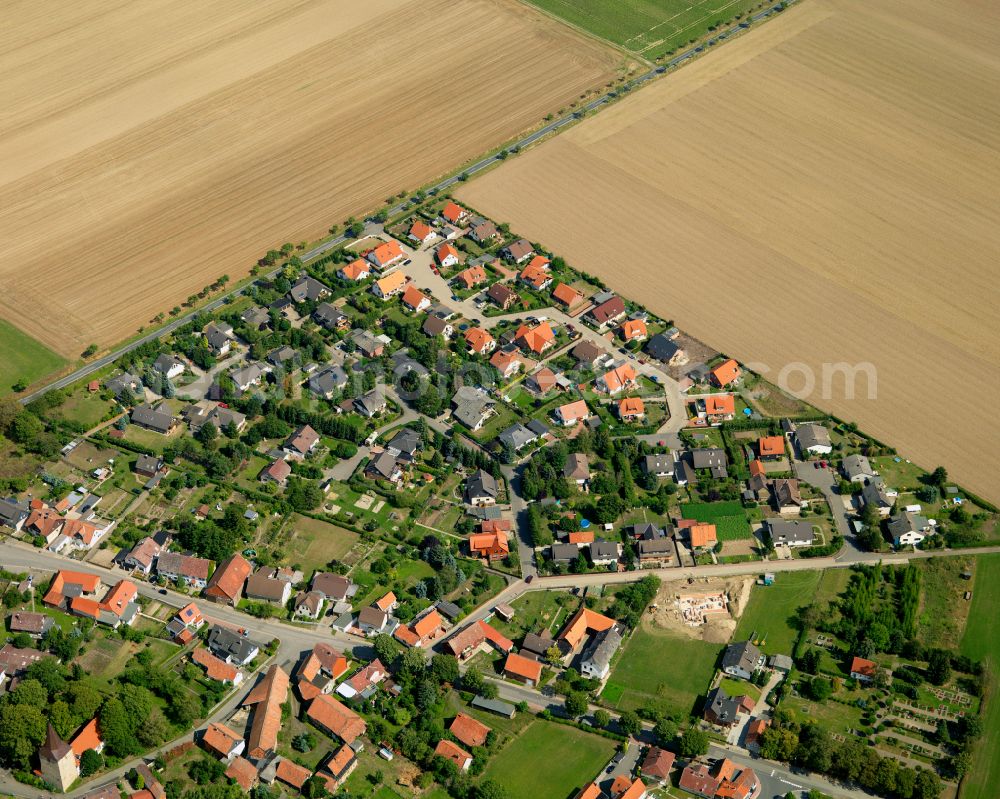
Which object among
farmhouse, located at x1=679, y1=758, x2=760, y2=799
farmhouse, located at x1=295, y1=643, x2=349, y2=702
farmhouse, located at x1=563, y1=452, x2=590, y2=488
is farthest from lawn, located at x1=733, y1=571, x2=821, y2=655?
farmhouse, located at x1=295, y1=643, x2=349, y2=702

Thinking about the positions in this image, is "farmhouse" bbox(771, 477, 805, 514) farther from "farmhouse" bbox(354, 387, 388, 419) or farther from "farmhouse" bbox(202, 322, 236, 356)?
"farmhouse" bbox(202, 322, 236, 356)

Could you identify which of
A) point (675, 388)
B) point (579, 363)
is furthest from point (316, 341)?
point (675, 388)

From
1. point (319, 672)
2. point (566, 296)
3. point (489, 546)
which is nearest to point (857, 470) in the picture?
point (489, 546)

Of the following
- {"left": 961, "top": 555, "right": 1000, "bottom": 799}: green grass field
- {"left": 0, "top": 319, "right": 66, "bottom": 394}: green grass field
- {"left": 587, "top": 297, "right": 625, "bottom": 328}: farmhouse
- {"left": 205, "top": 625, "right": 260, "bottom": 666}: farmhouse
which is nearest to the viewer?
{"left": 961, "top": 555, "right": 1000, "bottom": 799}: green grass field

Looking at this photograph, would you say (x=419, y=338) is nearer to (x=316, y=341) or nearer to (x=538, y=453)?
(x=316, y=341)

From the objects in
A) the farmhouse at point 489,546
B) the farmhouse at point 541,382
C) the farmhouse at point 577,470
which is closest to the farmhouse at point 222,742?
the farmhouse at point 489,546

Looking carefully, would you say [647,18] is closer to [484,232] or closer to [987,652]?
[484,232]

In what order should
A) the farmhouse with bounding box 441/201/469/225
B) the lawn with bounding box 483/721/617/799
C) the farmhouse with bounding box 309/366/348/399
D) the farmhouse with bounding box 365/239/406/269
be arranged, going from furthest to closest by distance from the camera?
the farmhouse with bounding box 441/201/469/225, the farmhouse with bounding box 365/239/406/269, the farmhouse with bounding box 309/366/348/399, the lawn with bounding box 483/721/617/799
